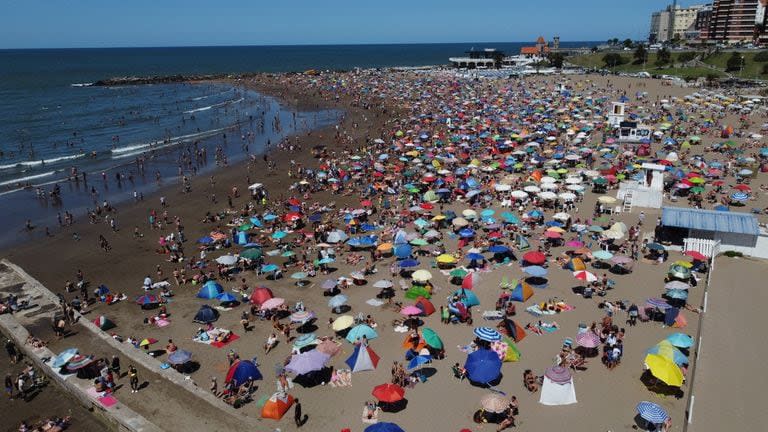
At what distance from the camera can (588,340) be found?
15.2 metres

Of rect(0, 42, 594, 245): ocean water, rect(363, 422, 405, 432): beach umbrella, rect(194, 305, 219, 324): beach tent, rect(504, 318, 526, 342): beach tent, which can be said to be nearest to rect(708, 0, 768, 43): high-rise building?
rect(0, 42, 594, 245): ocean water

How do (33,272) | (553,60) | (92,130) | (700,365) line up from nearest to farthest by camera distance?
(700,365)
(33,272)
(92,130)
(553,60)

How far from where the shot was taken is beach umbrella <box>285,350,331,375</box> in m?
14.2

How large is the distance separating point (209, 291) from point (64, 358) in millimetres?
5214

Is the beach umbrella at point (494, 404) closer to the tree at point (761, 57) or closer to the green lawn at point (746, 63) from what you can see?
the green lawn at point (746, 63)

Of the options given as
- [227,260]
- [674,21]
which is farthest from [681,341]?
[674,21]

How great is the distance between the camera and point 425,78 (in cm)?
9925

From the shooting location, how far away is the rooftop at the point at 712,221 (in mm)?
21688

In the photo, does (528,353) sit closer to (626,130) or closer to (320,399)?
(320,399)

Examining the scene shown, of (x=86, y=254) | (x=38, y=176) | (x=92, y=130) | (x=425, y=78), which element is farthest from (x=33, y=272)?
(x=425, y=78)

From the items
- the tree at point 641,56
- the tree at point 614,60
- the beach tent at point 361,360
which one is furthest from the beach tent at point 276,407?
the tree at point 614,60

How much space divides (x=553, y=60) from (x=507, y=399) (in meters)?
108

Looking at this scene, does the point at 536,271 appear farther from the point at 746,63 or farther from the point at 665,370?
the point at 746,63

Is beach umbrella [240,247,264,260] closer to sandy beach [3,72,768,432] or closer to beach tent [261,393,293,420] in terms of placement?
sandy beach [3,72,768,432]
